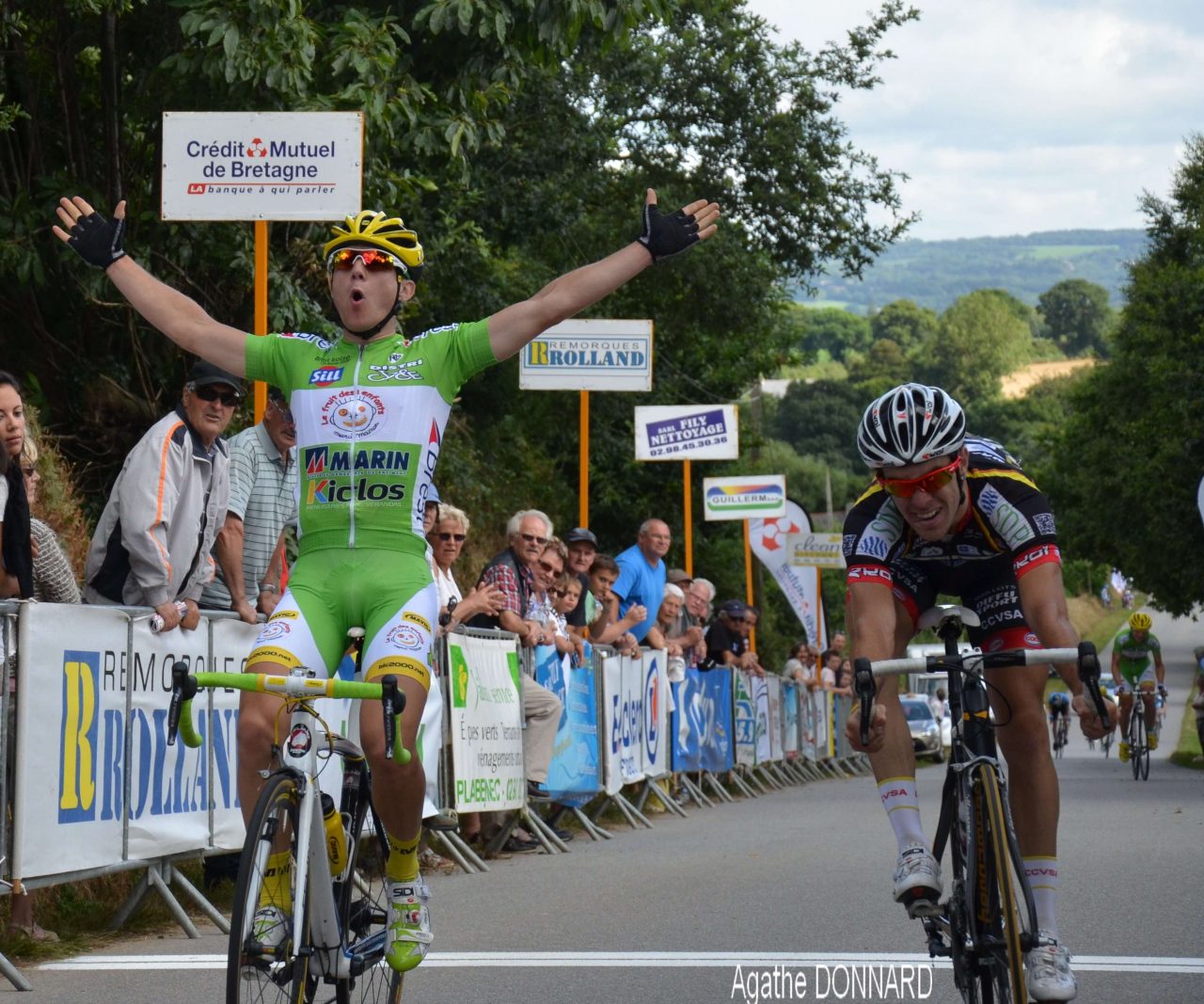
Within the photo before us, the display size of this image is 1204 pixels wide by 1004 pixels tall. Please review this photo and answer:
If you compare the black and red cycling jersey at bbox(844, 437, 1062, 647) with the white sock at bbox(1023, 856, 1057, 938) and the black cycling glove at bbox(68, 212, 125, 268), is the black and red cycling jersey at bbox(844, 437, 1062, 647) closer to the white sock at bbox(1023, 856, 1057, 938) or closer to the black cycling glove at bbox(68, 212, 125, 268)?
the white sock at bbox(1023, 856, 1057, 938)

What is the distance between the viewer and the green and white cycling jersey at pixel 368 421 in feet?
19.4

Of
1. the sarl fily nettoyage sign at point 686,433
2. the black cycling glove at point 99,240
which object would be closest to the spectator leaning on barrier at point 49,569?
the black cycling glove at point 99,240

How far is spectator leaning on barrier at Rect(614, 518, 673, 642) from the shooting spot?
55.7ft

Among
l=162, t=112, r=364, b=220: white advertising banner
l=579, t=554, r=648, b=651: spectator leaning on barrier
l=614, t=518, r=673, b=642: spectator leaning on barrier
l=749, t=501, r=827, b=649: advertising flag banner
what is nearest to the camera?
l=162, t=112, r=364, b=220: white advertising banner

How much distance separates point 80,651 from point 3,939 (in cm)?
112

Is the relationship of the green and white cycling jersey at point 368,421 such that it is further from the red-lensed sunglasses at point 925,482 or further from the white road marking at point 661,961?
the white road marking at point 661,961

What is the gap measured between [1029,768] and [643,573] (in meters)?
11.1

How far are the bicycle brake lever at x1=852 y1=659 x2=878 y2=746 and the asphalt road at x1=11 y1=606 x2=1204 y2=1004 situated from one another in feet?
4.71

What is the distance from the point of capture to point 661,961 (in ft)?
24.5

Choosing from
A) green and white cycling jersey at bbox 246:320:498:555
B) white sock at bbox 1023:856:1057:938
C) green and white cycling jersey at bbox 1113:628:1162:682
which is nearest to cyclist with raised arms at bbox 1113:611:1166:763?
green and white cycling jersey at bbox 1113:628:1162:682

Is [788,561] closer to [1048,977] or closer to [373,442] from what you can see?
[373,442]

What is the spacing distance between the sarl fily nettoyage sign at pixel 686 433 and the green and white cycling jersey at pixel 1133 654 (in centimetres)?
643

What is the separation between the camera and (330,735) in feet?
17.8

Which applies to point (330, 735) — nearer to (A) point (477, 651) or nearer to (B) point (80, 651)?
(B) point (80, 651)
